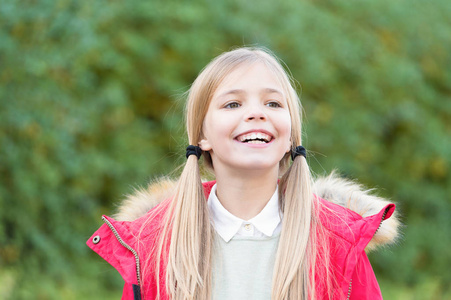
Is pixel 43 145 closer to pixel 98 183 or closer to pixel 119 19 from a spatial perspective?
pixel 98 183

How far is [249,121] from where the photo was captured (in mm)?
2172

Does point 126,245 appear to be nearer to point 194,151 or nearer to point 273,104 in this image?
point 194,151

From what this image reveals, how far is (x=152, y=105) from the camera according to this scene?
17.9 feet

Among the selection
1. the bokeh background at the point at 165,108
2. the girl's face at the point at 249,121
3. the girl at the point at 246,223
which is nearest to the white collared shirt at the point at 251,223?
the girl at the point at 246,223

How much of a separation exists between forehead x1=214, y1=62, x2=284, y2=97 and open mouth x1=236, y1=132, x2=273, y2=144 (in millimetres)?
165

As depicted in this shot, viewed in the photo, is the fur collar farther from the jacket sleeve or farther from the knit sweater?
the knit sweater

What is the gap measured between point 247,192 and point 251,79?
1.30ft

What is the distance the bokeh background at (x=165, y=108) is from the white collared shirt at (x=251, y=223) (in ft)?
4.40

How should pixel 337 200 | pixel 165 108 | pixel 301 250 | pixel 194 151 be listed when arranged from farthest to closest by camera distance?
pixel 165 108, pixel 337 200, pixel 194 151, pixel 301 250

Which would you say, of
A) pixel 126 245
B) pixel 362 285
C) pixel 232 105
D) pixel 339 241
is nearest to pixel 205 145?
pixel 232 105

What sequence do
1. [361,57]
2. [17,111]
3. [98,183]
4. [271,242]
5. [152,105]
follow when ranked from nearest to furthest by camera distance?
[271,242], [17,111], [98,183], [152,105], [361,57]

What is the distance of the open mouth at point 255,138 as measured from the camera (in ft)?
7.14

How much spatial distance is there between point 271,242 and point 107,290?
126 inches

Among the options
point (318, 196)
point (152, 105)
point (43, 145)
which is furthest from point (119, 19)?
point (318, 196)
